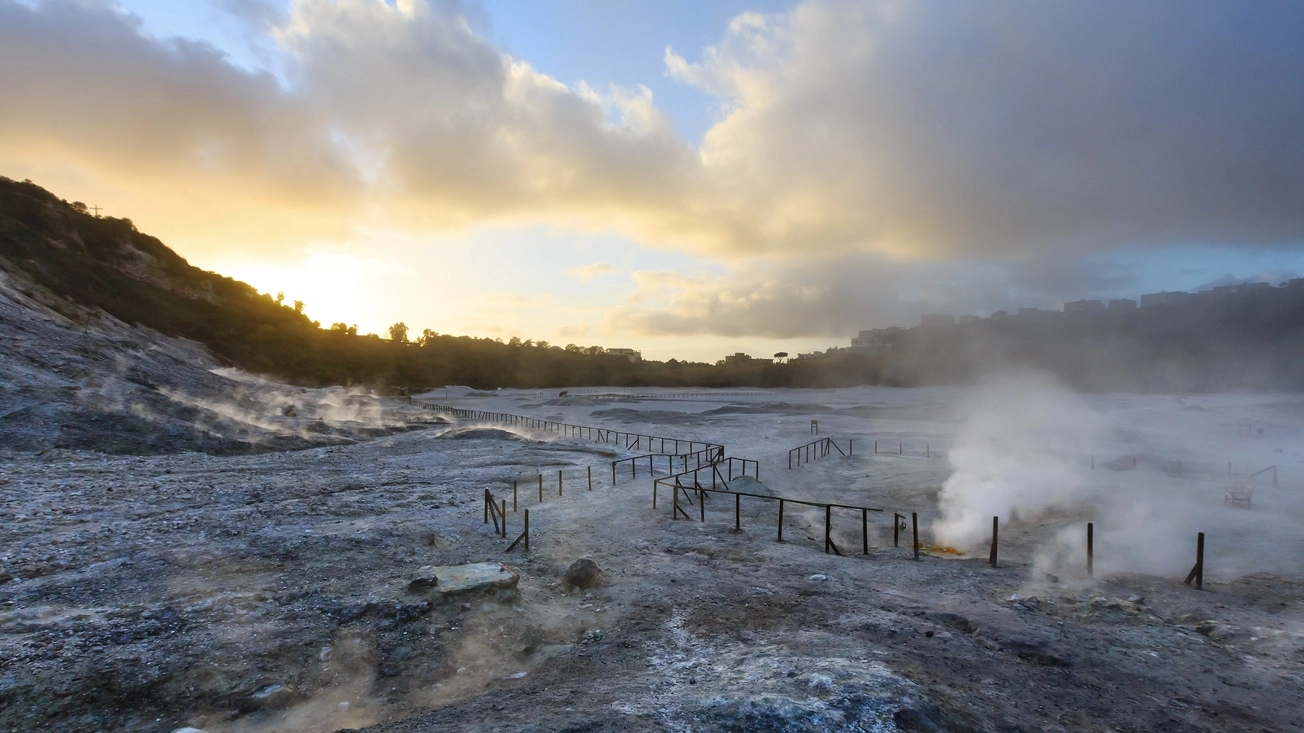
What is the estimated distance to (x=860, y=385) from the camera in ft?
362

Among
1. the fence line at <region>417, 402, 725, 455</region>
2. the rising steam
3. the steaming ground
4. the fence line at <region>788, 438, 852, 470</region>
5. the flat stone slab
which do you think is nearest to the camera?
the steaming ground

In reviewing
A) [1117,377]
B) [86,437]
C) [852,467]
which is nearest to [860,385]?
[1117,377]

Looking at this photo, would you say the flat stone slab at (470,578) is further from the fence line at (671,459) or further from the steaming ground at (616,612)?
the fence line at (671,459)

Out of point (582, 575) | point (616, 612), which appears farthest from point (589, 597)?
point (616, 612)

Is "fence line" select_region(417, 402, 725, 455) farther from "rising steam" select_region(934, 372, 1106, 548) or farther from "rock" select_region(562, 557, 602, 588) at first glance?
"rock" select_region(562, 557, 602, 588)

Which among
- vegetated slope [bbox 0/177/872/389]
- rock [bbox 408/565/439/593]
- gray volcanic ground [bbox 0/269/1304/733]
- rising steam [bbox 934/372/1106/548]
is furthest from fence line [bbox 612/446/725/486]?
vegetated slope [bbox 0/177/872/389]

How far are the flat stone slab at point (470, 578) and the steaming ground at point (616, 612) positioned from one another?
15.5 inches

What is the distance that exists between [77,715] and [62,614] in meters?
3.09

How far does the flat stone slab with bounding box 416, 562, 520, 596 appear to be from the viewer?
31.6ft

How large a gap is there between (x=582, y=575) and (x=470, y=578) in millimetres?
2123

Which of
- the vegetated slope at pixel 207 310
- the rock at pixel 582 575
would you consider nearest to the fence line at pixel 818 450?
the rock at pixel 582 575

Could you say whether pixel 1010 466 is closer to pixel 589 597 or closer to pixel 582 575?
pixel 582 575

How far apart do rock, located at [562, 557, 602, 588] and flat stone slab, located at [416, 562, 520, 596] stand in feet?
→ 3.96

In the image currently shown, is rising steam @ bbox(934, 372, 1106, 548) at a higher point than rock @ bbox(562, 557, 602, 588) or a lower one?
lower
